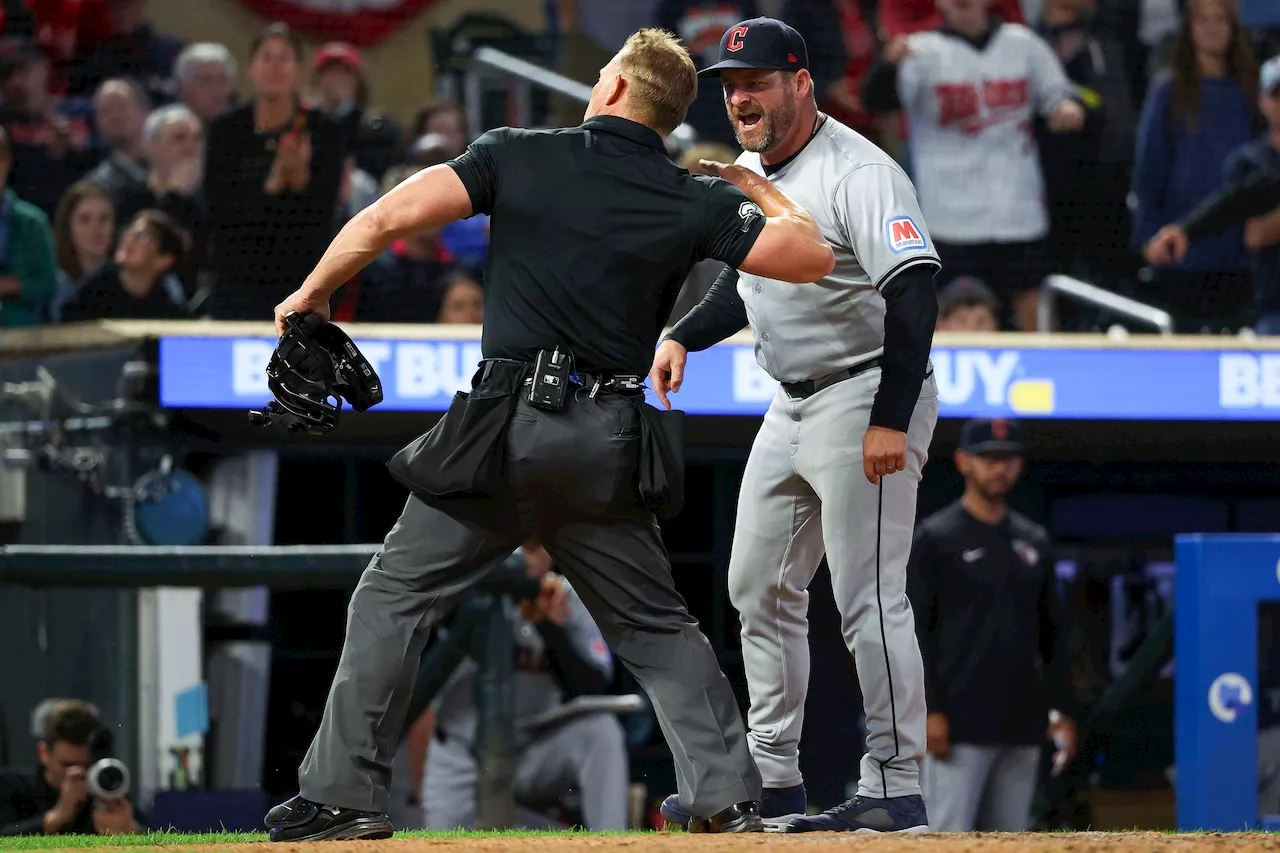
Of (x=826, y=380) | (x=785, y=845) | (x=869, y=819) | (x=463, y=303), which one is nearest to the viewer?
(x=785, y=845)

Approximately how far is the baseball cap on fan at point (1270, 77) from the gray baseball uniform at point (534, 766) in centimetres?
424

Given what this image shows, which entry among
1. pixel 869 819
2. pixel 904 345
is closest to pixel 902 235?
pixel 904 345

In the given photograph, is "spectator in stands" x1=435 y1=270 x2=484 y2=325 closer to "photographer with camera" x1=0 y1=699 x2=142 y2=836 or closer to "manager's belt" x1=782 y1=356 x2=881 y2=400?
"photographer with camera" x1=0 y1=699 x2=142 y2=836

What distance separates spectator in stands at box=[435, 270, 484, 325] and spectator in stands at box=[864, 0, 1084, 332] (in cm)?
210

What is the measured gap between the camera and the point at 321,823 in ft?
12.3

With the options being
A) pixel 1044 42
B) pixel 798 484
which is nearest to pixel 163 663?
pixel 798 484

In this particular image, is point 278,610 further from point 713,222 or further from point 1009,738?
point 713,222

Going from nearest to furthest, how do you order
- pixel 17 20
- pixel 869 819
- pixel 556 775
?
pixel 869 819 → pixel 556 775 → pixel 17 20

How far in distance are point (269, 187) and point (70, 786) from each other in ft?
10.1

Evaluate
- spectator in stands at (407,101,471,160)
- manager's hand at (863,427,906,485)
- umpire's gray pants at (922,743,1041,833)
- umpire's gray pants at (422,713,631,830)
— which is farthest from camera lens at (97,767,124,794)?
spectator in stands at (407,101,471,160)

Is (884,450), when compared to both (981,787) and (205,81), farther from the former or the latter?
(205,81)

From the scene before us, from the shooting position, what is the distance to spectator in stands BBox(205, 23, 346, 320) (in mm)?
8070

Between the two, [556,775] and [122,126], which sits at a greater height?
[122,126]

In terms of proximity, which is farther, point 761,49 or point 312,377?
point 761,49
